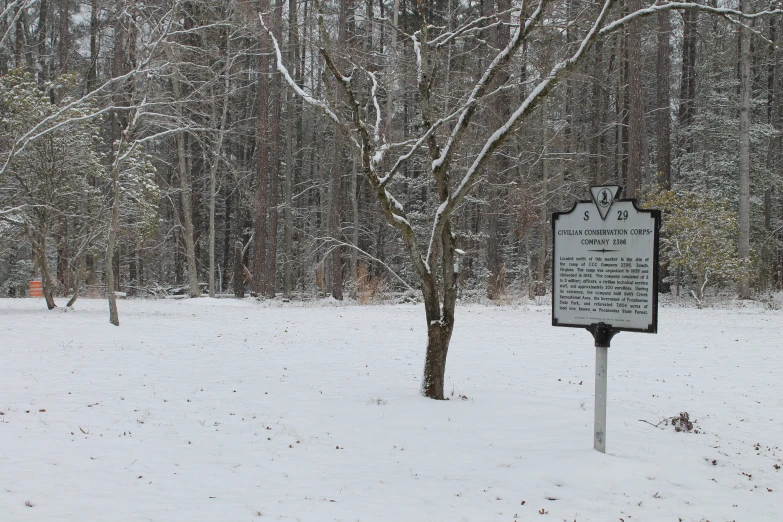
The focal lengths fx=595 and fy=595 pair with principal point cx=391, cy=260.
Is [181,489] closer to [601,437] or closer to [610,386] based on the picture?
[601,437]

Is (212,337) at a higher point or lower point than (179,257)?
A: lower

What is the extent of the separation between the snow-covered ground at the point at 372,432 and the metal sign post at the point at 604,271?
1003mm

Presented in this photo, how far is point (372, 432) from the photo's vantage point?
5891 millimetres

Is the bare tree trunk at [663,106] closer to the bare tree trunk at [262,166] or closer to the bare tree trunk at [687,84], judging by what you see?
the bare tree trunk at [687,84]

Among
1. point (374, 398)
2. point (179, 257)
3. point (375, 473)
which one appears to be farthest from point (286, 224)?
point (375, 473)

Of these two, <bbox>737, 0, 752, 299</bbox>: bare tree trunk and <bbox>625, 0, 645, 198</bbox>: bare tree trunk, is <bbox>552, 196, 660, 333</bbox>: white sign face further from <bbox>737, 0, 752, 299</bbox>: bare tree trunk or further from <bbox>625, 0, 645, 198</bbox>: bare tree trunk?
<bbox>737, 0, 752, 299</bbox>: bare tree trunk

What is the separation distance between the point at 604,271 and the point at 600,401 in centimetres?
116

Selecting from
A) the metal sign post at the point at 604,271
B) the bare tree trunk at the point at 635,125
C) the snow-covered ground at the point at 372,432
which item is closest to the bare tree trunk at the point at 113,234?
the snow-covered ground at the point at 372,432

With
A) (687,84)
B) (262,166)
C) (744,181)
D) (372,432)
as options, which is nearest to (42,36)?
(262,166)

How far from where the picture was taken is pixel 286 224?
26.8m

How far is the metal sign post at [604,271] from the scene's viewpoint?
5043 millimetres

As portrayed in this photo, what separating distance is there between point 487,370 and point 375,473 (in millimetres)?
4842

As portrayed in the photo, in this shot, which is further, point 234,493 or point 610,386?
point 610,386

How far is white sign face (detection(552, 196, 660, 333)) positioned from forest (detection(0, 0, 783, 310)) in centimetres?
141
